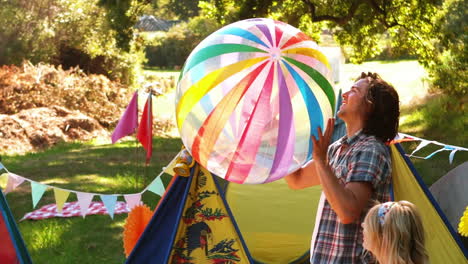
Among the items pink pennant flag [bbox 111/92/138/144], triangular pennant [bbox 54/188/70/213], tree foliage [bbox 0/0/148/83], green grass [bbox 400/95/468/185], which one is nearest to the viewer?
triangular pennant [bbox 54/188/70/213]

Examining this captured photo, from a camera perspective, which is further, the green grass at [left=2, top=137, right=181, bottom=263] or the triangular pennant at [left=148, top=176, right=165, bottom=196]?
the green grass at [left=2, top=137, right=181, bottom=263]

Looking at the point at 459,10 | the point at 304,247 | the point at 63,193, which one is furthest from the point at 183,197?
the point at 459,10

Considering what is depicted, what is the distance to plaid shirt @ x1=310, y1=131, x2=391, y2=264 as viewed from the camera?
85.7 inches

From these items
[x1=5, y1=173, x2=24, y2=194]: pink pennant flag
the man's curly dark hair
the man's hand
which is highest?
the man's curly dark hair

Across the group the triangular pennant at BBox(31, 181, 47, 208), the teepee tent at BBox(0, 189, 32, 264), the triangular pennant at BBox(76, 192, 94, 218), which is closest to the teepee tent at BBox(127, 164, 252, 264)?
the triangular pennant at BBox(76, 192, 94, 218)

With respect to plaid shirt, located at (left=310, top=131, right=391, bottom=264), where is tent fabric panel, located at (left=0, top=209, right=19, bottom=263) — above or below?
below

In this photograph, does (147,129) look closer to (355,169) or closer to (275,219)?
(275,219)

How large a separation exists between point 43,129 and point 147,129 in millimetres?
7020

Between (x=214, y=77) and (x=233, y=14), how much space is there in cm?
925

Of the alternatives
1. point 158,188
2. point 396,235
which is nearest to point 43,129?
point 158,188

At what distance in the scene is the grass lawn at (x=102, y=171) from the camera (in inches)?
235

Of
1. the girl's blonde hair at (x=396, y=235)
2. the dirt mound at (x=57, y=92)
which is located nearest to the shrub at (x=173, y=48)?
the dirt mound at (x=57, y=92)

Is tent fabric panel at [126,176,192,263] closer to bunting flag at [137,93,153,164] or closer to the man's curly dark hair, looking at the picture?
bunting flag at [137,93,153,164]

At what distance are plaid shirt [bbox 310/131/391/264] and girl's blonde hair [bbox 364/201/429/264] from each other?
0.15 metres
